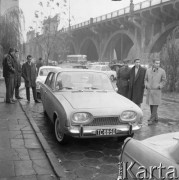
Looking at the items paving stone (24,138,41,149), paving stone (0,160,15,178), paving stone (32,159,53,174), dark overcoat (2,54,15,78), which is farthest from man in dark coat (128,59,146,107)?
paving stone (0,160,15,178)

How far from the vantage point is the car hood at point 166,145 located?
87.3 inches

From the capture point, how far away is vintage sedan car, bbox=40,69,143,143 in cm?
503

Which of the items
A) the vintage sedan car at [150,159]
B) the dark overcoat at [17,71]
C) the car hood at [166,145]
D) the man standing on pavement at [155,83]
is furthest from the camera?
the dark overcoat at [17,71]

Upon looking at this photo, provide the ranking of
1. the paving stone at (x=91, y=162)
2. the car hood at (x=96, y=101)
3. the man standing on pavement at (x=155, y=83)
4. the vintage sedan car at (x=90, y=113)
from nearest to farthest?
the paving stone at (x=91, y=162) → the vintage sedan car at (x=90, y=113) → the car hood at (x=96, y=101) → the man standing on pavement at (x=155, y=83)

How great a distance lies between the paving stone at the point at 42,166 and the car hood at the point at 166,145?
1935 mm

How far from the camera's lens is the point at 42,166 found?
433 cm

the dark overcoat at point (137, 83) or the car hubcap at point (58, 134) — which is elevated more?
the dark overcoat at point (137, 83)

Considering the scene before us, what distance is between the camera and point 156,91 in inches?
295

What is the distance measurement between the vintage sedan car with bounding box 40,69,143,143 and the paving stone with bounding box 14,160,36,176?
94 centimetres

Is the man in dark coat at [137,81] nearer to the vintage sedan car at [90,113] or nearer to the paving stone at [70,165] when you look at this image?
the vintage sedan car at [90,113]

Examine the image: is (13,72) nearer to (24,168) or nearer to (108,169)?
(24,168)

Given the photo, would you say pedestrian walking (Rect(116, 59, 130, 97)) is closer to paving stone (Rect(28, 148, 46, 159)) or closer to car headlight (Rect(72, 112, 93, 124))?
car headlight (Rect(72, 112, 93, 124))

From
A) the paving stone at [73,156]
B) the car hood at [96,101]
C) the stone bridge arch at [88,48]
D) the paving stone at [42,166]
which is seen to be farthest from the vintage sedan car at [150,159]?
the stone bridge arch at [88,48]

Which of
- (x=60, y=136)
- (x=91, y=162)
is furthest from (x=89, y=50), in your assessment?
(x=91, y=162)
